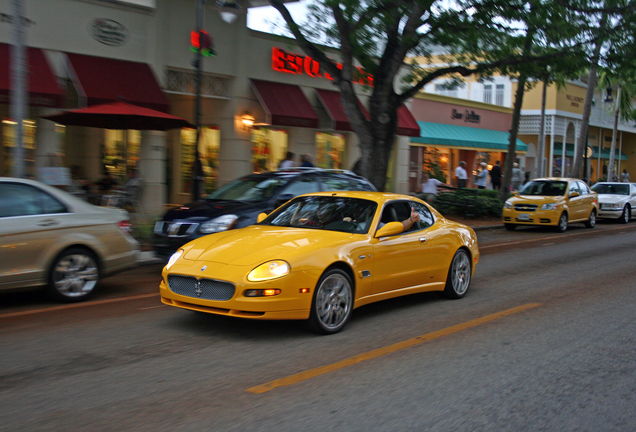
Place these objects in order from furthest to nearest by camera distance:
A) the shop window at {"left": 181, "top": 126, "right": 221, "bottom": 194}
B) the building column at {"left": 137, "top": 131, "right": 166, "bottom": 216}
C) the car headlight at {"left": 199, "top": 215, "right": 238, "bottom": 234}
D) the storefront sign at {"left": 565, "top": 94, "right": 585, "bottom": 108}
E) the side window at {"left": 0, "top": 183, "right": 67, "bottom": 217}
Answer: the storefront sign at {"left": 565, "top": 94, "right": 585, "bottom": 108} → the shop window at {"left": 181, "top": 126, "right": 221, "bottom": 194} → the building column at {"left": 137, "top": 131, "right": 166, "bottom": 216} → the car headlight at {"left": 199, "top": 215, "right": 238, "bottom": 234} → the side window at {"left": 0, "top": 183, "right": 67, "bottom": 217}

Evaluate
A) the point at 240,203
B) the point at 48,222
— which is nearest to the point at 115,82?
the point at 240,203

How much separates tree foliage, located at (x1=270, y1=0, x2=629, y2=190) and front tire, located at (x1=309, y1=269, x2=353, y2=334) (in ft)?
31.5

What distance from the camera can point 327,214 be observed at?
23.6 ft

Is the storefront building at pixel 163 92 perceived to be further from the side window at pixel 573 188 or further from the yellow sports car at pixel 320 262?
the yellow sports car at pixel 320 262

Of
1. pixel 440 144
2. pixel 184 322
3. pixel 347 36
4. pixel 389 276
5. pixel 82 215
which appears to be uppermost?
pixel 347 36

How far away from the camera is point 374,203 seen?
7281mm

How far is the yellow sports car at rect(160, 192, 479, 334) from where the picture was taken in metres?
5.77

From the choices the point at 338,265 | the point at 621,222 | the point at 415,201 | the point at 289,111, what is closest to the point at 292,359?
the point at 338,265

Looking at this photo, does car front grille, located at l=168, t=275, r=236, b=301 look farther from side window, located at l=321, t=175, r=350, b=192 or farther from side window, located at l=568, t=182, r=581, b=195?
side window, located at l=568, t=182, r=581, b=195

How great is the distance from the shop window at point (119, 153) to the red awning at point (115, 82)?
1.87m

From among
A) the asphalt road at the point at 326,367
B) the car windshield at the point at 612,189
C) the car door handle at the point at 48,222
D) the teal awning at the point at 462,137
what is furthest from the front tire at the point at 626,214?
the car door handle at the point at 48,222

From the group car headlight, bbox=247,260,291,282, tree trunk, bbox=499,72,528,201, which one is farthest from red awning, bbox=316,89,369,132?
car headlight, bbox=247,260,291,282

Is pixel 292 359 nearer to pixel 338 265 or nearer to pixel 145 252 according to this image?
pixel 338 265

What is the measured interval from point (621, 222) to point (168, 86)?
16.9 meters
